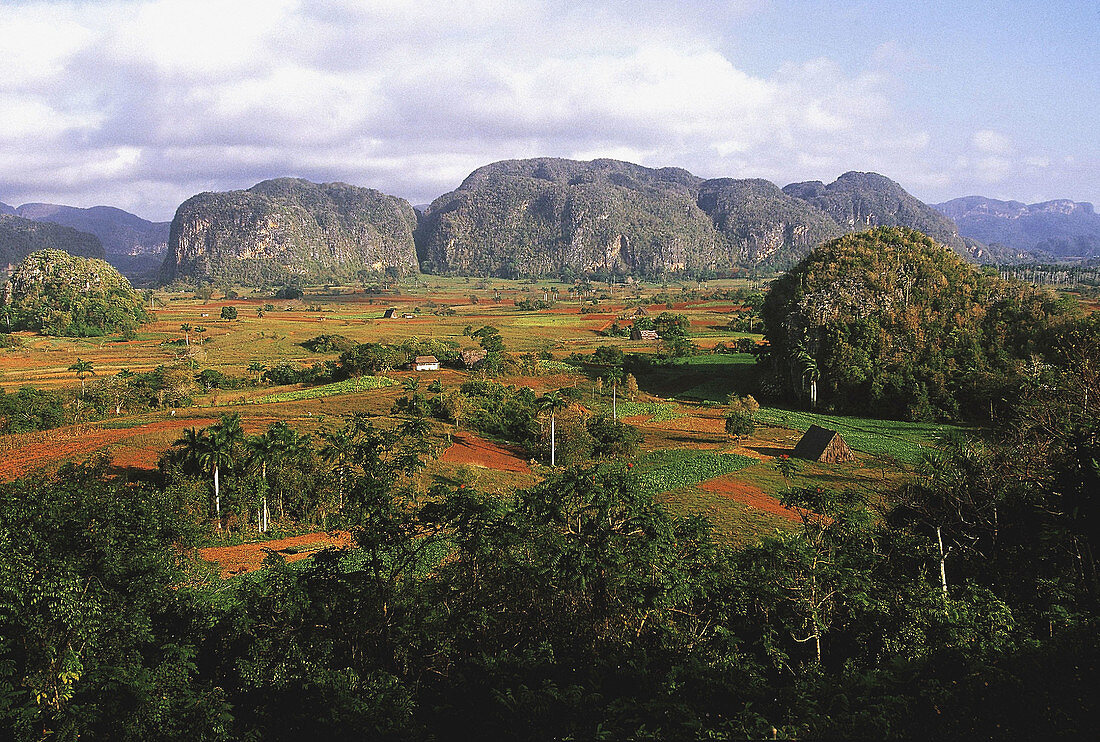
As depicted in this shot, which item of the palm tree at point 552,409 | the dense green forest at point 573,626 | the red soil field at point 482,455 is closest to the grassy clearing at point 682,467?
the palm tree at point 552,409

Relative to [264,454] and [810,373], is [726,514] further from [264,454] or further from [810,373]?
[810,373]

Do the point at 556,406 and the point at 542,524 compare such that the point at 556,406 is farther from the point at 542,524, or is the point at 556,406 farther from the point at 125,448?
the point at 542,524

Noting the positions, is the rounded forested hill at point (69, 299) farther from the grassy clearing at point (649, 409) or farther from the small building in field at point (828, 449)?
the small building in field at point (828, 449)

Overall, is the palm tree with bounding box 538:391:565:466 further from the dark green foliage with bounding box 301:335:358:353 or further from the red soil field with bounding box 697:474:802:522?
the dark green foliage with bounding box 301:335:358:353

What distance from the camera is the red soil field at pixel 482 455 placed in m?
30.8

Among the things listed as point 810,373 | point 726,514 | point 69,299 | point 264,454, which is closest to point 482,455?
point 264,454

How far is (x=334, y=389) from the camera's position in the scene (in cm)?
4903

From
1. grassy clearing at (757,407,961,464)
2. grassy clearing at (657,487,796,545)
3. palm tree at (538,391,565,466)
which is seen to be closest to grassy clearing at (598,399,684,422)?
grassy clearing at (757,407,961,464)

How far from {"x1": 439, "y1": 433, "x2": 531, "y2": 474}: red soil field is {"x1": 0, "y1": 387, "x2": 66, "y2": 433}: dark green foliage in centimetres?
2257

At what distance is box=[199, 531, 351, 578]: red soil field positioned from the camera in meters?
18.5

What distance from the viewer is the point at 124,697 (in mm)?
8570

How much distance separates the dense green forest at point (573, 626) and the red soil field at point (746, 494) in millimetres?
9968

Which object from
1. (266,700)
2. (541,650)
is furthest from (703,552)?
(266,700)

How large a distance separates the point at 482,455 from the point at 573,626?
22450mm
